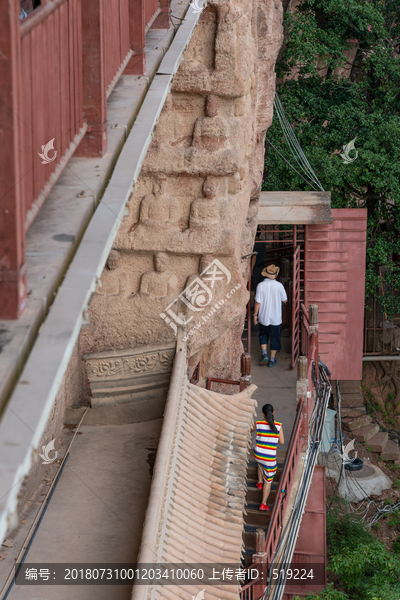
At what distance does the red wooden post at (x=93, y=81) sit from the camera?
3137 mm

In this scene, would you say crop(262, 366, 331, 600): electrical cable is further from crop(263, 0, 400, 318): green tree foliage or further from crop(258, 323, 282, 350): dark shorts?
crop(263, 0, 400, 318): green tree foliage

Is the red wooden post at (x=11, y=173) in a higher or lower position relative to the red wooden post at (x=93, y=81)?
lower

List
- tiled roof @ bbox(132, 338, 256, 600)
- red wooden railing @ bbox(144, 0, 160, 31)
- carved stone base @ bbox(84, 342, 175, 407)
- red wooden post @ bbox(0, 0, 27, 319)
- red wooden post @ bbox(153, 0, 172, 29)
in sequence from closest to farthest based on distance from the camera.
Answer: red wooden post @ bbox(0, 0, 27, 319)
tiled roof @ bbox(132, 338, 256, 600)
red wooden railing @ bbox(144, 0, 160, 31)
red wooden post @ bbox(153, 0, 172, 29)
carved stone base @ bbox(84, 342, 175, 407)

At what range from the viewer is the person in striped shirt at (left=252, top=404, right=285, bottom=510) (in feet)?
23.0

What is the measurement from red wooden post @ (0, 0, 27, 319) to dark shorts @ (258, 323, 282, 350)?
836cm

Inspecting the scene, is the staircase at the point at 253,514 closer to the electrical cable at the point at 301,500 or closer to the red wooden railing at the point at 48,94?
the electrical cable at the point at 301,500

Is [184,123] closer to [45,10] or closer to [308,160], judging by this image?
[45,10]

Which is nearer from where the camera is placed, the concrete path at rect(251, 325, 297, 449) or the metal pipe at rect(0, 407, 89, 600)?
the metal pipe at rect(0, 407, 89, 600)

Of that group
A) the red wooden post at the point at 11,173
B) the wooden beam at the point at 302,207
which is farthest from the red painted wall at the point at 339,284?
the red wooden post at the point at 11,173

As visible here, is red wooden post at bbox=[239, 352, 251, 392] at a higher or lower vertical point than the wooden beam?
lower

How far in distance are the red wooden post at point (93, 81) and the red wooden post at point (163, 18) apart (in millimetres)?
2296

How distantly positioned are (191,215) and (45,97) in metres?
4.46

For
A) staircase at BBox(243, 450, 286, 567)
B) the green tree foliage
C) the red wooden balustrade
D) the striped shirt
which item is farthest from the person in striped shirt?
the green tree foliage

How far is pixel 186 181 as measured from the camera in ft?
23.1
